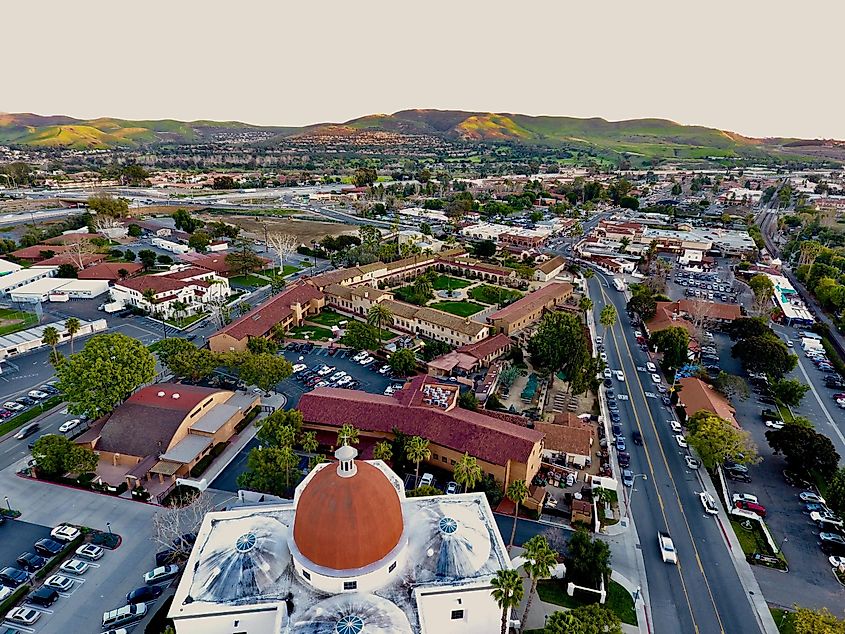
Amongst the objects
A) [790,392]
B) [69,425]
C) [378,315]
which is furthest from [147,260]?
[790,392]

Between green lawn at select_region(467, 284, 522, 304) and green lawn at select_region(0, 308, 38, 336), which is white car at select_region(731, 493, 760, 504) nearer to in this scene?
green lawn at select_region(467, 284, 522, 304)

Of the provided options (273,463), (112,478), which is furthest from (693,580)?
(112,478)

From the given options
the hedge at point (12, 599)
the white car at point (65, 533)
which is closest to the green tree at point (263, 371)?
the white car at point (65, 533)

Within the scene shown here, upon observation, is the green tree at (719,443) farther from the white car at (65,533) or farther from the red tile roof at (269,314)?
the red tile roof at (269,314)

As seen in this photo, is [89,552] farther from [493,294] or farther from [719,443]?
[493,294]

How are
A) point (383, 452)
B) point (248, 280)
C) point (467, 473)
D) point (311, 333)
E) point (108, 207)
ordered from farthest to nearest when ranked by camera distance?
point (108, 207), point (248, 280), point (311, 333), point (383, 452), point (467, 473)

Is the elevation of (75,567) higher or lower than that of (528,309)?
lower

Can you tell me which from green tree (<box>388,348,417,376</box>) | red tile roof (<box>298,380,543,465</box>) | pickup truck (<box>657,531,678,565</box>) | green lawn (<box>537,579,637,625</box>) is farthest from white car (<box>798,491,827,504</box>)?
green tree (<box>388,348,417,376</box>)
